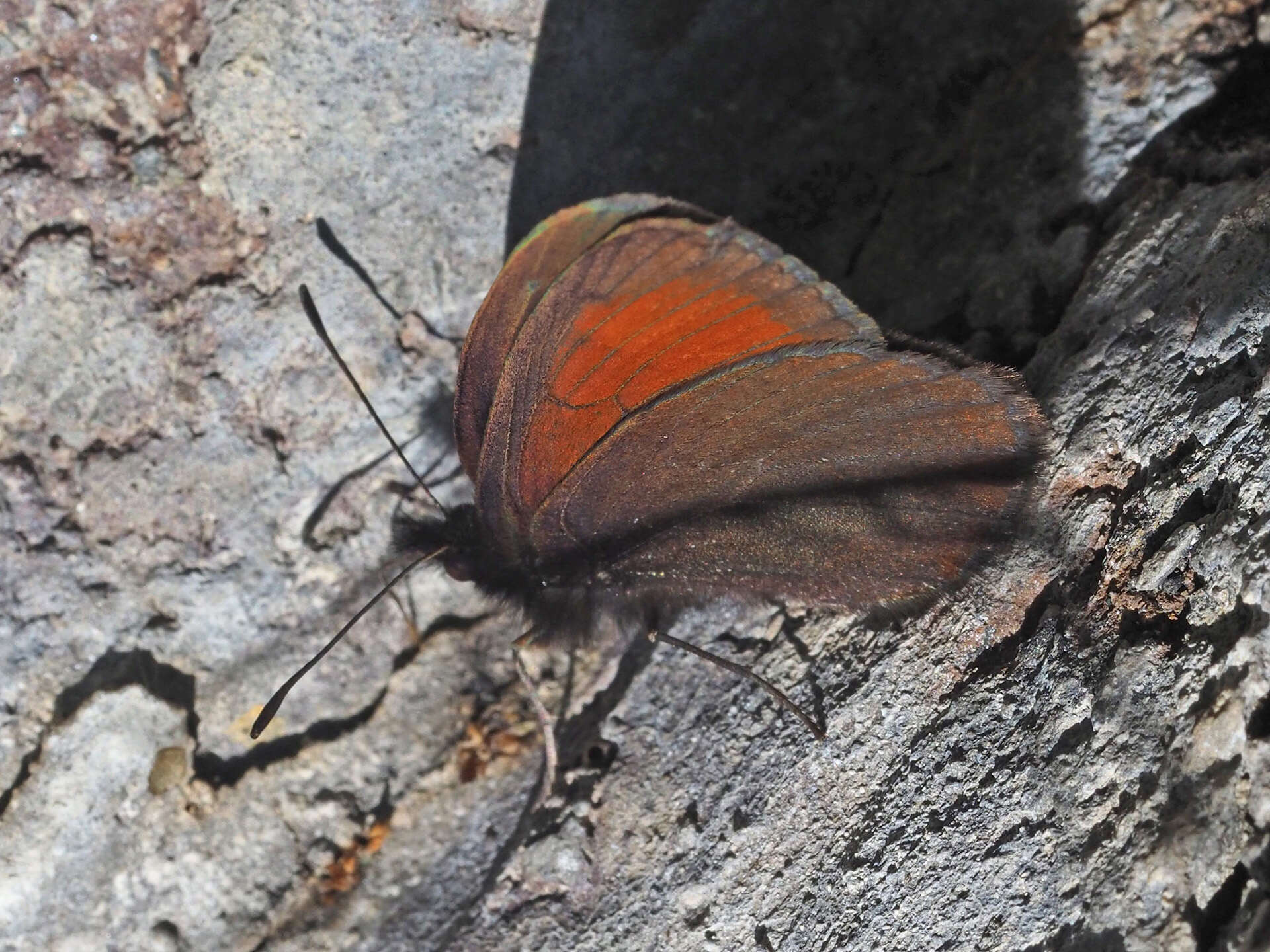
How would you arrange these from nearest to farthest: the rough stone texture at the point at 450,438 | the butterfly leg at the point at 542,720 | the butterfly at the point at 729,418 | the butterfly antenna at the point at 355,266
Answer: the rough stone texture at the point at 450,438
the butterfly at the point at 729,418
the butterfly leg at the point at 542,720
the butterfly antenna at the point at 355,266

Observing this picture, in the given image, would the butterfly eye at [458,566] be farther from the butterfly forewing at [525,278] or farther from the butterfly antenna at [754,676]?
the butterfly antenna at [754,676]

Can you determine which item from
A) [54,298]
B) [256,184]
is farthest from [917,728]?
[54,298]

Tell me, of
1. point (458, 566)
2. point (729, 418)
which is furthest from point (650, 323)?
point (458, 566)

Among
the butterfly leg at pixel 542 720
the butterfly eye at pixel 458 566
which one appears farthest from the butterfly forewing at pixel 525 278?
the butterfly leg at pixel 542 720

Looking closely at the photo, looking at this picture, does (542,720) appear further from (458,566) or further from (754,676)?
(754,676)

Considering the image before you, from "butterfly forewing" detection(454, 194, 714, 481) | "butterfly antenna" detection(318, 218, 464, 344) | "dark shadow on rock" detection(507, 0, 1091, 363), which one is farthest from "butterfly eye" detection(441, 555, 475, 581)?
"dark shadow on rock" detection(507, 0, 1091, 363)

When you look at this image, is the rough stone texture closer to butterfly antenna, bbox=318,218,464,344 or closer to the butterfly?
butterfly antenna, bbox=318,218,464,344
